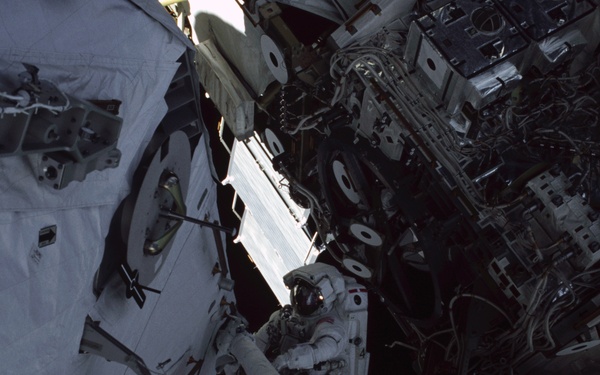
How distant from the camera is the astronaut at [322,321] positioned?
6.14 meters

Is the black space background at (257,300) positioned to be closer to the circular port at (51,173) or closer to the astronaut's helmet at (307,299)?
the astronaut's helmet at (307,299)

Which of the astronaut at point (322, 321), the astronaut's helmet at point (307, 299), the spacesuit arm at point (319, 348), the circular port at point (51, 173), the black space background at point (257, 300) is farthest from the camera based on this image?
the black space background at point (257, 300)

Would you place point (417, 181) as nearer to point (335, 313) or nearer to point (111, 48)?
point (335, 313)

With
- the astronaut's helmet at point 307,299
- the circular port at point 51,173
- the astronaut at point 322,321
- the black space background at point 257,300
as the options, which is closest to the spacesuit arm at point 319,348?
the astronaut at point 322,321

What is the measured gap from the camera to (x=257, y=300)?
8203 mm

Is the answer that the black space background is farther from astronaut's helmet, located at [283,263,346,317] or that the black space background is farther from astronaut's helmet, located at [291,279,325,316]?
astronaut's helmet, located at [291,279,325,316]

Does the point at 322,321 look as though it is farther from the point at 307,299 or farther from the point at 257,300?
the point at 257,300

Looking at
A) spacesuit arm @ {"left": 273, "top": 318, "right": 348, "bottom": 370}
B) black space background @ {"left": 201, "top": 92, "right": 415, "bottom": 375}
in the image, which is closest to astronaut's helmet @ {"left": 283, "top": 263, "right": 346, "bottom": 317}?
spacesuit arm @ {"left": 273, "top": 318, "right": 348, "bottom": 370}

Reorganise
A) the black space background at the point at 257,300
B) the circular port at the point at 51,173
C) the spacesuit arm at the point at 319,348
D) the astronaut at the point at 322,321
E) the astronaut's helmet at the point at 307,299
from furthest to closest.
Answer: the black space background at the point at 257,300 < the astronaut's helmet at the point at 307,299 < the astronaut at the point at 322,321 < the spacesuit arm at the point at 319,348 < the circular port at the point at 51,173

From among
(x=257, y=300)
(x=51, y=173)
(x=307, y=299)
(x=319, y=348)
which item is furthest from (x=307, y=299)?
(x=51, y=173)

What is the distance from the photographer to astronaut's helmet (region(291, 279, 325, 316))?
627 centimetres

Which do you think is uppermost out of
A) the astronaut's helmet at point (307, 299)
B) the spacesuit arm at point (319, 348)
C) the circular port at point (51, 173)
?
the circular port at point (51, 173)

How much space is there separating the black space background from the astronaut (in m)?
1.09

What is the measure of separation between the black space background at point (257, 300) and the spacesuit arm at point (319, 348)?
140cm
